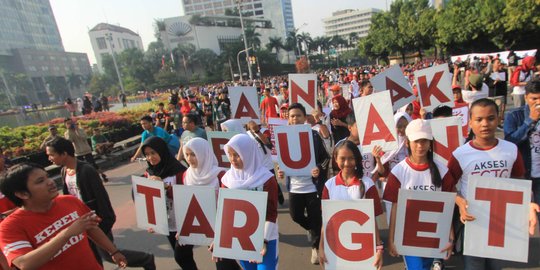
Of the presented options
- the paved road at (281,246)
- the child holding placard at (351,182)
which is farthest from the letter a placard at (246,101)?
the child holding placard at (351,182)

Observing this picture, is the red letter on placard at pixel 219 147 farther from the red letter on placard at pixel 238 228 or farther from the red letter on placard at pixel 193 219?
the red letter on placard at pixel 238 228

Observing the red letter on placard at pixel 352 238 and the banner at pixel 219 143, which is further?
the banner at pixel 219 143

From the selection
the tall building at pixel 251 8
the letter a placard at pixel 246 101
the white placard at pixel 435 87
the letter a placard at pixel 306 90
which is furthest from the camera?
the tall building at pixel 251 8

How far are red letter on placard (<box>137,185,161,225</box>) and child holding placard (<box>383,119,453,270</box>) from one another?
188 centimetres

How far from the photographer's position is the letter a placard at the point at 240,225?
2291mm

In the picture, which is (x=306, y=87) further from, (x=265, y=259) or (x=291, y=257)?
(x=265, y=259)

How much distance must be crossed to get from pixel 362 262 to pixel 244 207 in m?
0.87

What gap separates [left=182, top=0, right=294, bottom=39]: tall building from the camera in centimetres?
11700

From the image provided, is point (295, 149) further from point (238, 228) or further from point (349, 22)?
point (349, 22)

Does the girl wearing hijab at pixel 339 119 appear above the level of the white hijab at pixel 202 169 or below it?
below

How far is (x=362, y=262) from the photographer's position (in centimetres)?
207

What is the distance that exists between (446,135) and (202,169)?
7.82 ft

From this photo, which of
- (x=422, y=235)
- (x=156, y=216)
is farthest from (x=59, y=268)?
(x=422, y=235)

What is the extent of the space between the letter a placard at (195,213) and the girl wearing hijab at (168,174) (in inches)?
13.8
